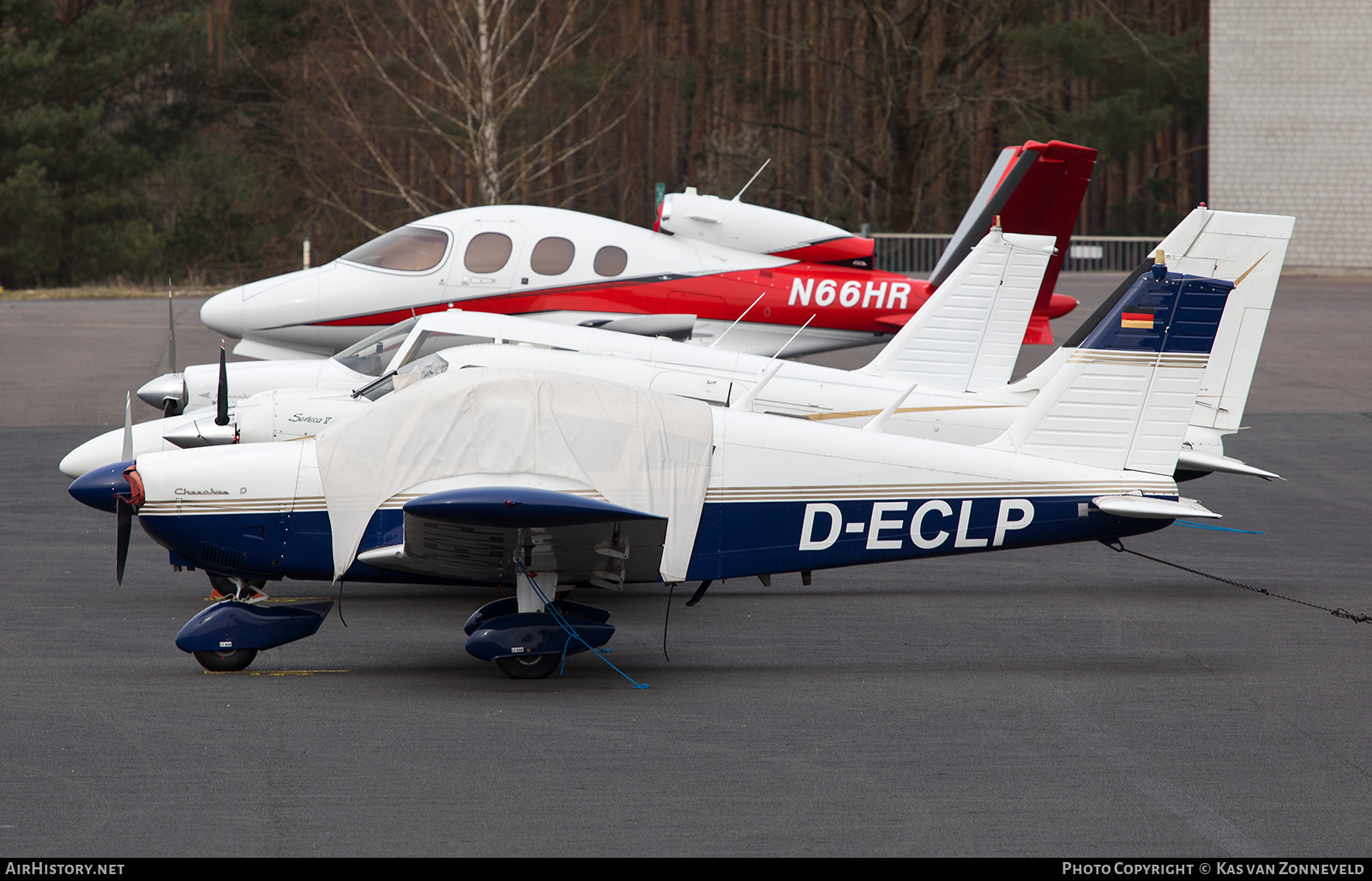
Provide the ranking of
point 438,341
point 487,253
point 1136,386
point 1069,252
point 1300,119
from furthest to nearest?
point 1300,119 < point 1069,252 < point 487,253 < point 438,341 < point 1136,386

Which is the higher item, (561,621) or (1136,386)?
(1136,386)

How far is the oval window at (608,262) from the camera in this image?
44.1 feet

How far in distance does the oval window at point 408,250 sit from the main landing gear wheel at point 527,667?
6.90 meters

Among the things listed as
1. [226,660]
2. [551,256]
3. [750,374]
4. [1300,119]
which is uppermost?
[1300,119]

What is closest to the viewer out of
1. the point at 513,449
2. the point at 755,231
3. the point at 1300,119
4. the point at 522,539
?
the point at 522,539

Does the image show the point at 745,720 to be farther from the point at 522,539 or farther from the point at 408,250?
the point at 408,250

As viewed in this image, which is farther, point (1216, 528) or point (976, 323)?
point (976, 323)

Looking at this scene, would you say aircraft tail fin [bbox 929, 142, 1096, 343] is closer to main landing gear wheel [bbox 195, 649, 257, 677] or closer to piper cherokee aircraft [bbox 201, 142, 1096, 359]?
piper cherokee aircraft [bbox 201, 142, 1096, 359]

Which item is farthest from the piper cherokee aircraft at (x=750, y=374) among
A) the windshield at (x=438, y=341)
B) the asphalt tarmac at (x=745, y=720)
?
the asphalt tarmac at (x=745, y=720)

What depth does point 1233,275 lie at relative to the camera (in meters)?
10.5

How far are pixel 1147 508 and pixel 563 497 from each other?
3.20 m

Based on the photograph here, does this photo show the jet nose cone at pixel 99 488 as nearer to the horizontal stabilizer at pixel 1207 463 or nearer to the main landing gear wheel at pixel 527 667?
the main landing gear wheel at pixel 527 667

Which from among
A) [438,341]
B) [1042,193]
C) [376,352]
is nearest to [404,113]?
[1042,193]

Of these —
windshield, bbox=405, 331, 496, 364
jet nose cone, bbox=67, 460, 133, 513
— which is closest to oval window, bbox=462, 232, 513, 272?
windshield, bbox=405, 331, 496, 364
